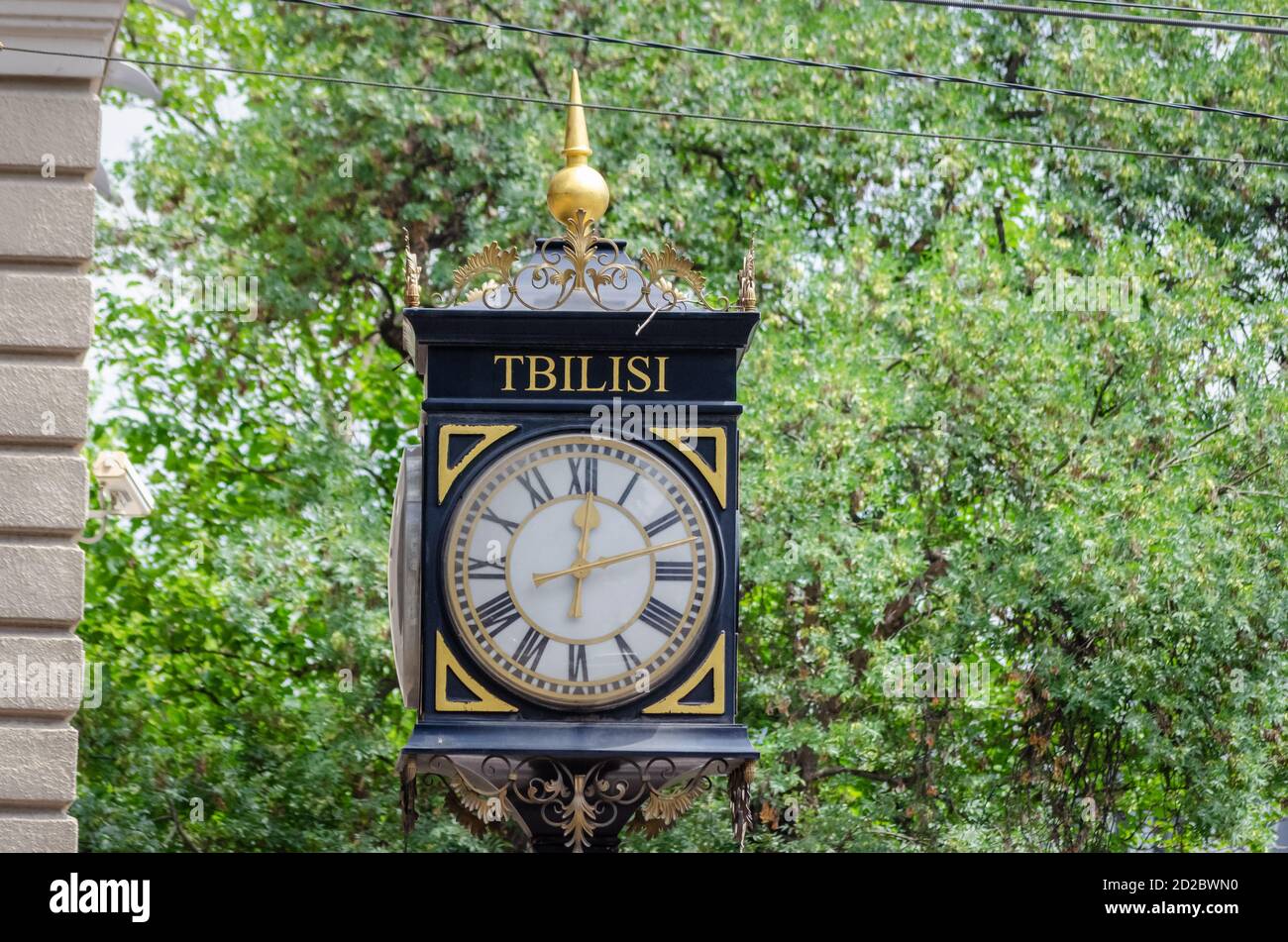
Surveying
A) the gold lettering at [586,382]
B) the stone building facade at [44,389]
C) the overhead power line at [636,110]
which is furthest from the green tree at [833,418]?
the gold lettering at [586,382]

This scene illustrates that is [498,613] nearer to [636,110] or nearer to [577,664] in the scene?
[577,664]

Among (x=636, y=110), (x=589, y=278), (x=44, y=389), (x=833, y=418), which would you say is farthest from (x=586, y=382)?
(x=833, y=418)

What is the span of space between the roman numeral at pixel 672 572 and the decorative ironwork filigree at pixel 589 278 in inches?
24.8

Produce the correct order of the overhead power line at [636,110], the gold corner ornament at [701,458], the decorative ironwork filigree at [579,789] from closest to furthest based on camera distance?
the decorative ironwork filigree at [579,789] < the gold corner ornament at [701,458] < the overhead power line at [636,110]

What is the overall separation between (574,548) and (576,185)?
106cm

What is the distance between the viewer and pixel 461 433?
5.57 metres

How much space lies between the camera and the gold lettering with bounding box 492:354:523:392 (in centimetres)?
562

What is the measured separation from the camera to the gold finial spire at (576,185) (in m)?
5.91

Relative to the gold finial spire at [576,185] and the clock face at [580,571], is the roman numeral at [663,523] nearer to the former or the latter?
the clock face at [580,571]

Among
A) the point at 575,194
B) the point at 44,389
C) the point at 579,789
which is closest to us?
the point at 579,789

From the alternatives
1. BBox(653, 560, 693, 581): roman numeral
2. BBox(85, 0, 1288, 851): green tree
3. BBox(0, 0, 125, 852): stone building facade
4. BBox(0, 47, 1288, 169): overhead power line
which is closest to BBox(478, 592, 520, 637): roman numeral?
BBox(653, 560, 693, 581): roman numeral

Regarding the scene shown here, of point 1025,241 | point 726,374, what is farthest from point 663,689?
point 1025,241

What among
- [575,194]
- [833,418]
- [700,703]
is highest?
[833,418]

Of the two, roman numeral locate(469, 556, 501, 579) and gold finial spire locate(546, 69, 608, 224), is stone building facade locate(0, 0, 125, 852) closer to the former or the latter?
gold finial spire locate(546, 69, 608, 224)
